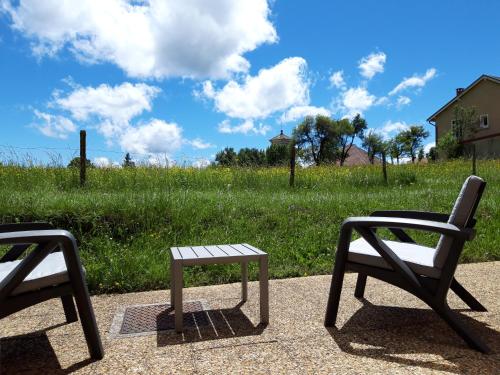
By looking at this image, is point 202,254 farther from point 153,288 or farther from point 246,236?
point 246,236

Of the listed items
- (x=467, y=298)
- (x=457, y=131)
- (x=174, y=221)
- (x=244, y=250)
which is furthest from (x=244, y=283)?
(x=457, y=131)

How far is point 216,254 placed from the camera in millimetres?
2996

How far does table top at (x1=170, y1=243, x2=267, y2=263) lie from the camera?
286 centimetres

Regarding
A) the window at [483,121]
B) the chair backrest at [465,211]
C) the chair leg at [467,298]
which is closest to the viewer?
the chair backrest at [465,211]

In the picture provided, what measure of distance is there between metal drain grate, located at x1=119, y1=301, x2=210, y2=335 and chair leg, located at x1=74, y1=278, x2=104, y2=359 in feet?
1.33

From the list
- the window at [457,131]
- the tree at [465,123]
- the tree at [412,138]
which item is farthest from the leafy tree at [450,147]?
the tree at [412,138]

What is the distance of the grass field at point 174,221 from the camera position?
4.34 m

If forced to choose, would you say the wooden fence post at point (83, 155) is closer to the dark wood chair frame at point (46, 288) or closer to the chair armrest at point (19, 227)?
the chair armrest at point (19, 227)

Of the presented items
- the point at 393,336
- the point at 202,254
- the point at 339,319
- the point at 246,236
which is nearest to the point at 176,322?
the point at 202,254

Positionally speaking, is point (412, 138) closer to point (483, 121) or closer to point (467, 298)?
point (483, 121)

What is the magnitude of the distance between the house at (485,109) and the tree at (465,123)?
1.22 ft

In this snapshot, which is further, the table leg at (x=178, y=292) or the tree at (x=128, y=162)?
the tree at (x=128, y=162)

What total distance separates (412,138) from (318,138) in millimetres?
14590

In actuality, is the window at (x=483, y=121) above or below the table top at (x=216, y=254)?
above
